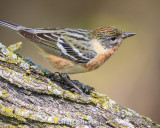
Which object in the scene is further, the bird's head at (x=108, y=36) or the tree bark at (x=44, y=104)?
the bird's head at (x=108, y=36)

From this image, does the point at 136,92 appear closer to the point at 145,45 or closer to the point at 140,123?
the point at 145,45

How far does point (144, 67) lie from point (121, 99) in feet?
4.75

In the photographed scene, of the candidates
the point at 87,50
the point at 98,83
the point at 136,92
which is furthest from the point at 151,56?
the point at 87,50

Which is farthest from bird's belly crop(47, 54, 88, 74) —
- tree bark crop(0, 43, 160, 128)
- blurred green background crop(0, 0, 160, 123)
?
blurred green background crop(0, 0, 160, 123)

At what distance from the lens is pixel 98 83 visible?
8.20m

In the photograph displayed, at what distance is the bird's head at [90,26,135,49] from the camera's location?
5059 mm

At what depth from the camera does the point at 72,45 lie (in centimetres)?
484

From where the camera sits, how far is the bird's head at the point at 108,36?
506 centimetres

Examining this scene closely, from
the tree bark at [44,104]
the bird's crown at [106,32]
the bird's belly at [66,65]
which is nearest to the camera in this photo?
the tree bark at [44,104]

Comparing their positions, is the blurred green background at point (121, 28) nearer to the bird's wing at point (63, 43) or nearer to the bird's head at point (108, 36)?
the bird's head at point (108, 36)

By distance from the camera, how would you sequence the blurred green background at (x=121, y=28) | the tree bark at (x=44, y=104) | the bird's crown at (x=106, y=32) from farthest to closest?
the blurred green background at (x=121, y=28)
the bird's crown at (x=106, y=32)
the tree bark at (x=44, y=104)

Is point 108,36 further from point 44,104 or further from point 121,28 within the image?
point 121,28

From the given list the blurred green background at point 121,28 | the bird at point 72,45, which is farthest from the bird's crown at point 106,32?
the blurred green background at point 121,28

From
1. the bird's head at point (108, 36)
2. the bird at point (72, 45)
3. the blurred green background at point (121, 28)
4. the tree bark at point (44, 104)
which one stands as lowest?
the tree bark at point (44, 104)
